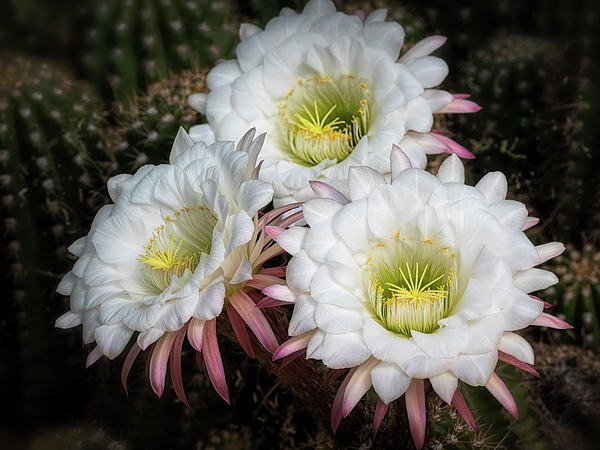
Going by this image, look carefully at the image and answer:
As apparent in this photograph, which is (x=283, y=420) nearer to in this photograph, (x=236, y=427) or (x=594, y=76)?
(x=236, y=427)

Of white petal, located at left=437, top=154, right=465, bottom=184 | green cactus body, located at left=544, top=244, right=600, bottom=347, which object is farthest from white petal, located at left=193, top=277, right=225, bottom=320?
green cactus body, located at left=544, top=244, right=600, bottom=347

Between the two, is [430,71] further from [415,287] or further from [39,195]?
[39,195]

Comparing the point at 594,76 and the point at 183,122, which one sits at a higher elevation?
the point at 183,122

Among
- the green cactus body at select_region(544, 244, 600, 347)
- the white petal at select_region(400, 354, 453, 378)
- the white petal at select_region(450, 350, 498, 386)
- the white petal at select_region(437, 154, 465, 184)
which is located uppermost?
the white petal at select_region(437, 154, 465, 184)

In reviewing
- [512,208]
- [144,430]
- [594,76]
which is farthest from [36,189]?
[594,76]

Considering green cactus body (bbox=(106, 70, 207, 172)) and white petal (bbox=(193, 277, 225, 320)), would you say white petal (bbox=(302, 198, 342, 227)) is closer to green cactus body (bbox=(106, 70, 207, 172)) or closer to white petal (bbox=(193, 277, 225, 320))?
white petal (bbox=(193, 277, 225, 320))
